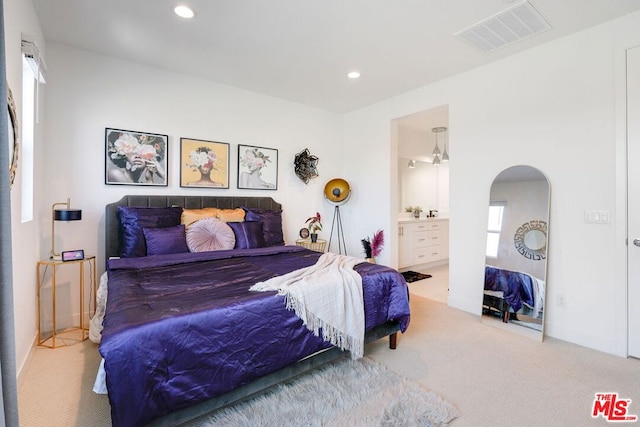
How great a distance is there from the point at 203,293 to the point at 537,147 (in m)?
3.21

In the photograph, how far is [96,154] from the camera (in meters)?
3.17

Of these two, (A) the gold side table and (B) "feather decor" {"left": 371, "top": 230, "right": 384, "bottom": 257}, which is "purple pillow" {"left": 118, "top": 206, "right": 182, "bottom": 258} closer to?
(A) the gold side table

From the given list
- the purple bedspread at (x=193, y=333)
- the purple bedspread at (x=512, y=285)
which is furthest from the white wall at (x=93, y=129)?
the purple bedspread at (x=512, y=285)

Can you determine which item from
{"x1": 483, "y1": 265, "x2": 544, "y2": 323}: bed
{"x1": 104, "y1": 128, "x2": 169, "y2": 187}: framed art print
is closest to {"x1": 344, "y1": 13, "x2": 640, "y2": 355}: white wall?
{"x1": 483, "y1": 265, "x2": 544, "y2": 323}: bed

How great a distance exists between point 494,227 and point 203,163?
339 centimetres

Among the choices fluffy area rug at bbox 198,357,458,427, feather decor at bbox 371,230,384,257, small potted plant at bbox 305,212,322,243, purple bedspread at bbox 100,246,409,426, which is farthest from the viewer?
small potted plant at bbox 305,212,322,243

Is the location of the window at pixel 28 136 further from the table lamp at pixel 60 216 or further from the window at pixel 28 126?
A: the table lamp at pixel 60 216

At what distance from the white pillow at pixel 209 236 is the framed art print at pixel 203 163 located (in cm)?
68

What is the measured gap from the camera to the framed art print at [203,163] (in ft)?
12.1

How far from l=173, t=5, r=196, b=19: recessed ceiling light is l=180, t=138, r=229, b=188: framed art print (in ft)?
4.75

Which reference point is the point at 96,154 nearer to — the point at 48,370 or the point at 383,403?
the point at 48,370

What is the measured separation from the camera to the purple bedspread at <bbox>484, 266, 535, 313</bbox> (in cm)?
299
